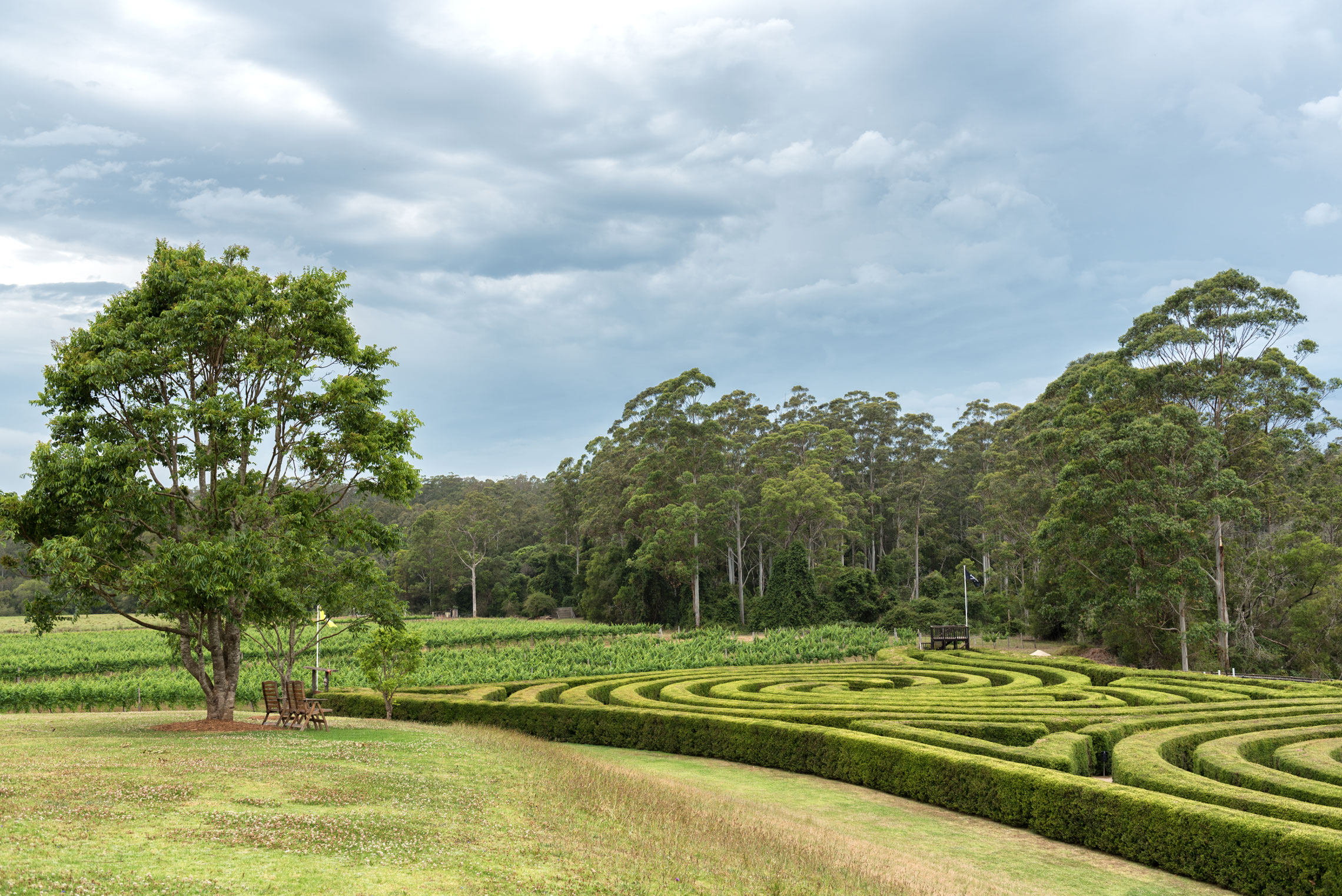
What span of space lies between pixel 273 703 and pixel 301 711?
154 cm

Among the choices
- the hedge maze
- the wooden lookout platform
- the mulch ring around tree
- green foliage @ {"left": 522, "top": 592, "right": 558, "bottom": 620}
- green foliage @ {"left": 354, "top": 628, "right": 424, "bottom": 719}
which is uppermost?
green foliage @ {"left": 354, "top": 628, "right": 424, "bottom": 719}

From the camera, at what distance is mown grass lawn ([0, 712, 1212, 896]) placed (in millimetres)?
7594

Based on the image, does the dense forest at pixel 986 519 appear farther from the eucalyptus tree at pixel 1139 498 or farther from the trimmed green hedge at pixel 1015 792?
the trimmed green hedge at pixel 1015 792

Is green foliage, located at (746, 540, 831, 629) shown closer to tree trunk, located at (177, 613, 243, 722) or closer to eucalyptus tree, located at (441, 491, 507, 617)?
eucalyptus tree, located at (441, 491, 507, 617)

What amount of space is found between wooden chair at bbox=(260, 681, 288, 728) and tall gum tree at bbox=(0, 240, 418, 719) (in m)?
0.85

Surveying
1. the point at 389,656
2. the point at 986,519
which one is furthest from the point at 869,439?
the point at 389,656

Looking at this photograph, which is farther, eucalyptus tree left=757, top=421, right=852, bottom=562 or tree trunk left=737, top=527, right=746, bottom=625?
tree trunk left=737, top=527, right=746, bottom=625

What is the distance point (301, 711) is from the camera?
19094mm

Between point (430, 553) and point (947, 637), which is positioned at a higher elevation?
point (430, 553)

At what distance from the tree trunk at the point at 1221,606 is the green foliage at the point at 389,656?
109ft

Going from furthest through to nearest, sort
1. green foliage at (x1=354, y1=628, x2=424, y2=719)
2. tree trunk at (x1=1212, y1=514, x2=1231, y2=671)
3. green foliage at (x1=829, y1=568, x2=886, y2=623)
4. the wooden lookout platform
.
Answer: green foliage at (x1=829, y1=568, x2=886, y2=623) < the wooden lookout platform < tree trunk at (x1=1212, y1=514, x2=1231, y2=671) < green foliage at (x1=354, y1=628, x2=424, y2=719)

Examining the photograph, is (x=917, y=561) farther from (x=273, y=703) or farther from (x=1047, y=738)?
(x=273, y=703)

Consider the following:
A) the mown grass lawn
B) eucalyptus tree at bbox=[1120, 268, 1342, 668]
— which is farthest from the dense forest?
the mown grass lawn

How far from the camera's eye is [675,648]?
47562 mm
